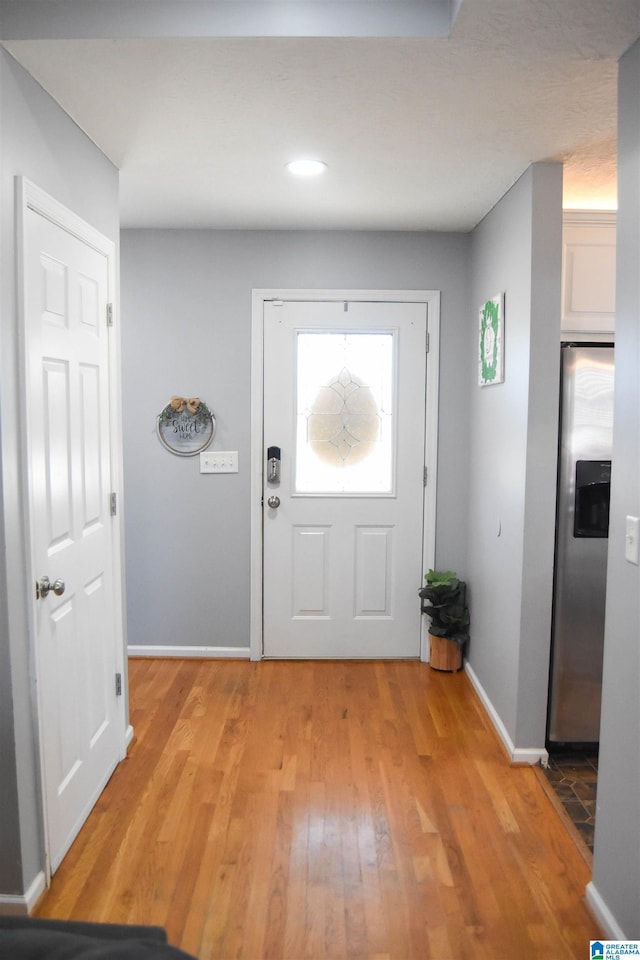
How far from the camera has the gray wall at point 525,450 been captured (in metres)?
2.59

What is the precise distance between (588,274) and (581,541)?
3.71 feet

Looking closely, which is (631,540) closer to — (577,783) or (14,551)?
(577,783)

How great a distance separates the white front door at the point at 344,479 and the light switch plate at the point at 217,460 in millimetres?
213

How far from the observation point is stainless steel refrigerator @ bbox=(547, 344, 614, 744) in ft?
8.64

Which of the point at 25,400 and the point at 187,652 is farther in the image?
the point at 187,652

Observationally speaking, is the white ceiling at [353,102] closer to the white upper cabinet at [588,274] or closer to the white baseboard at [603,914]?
the white upper cabinet at [588,274]

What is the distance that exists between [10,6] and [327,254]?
6.92 feet

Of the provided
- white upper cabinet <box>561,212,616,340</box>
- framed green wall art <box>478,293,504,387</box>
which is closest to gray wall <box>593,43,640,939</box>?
white upper cabinet <box>561,212,616,340</box>

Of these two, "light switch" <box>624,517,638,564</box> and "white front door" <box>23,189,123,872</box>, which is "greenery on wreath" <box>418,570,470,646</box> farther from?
"light switch" <box>624,517,638,564</box>

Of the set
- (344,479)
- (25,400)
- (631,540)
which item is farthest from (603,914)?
(344,479)

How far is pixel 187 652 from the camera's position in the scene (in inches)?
151

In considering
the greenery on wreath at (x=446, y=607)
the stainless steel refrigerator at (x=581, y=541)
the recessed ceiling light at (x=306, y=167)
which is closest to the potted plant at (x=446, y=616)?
the greenery on wreath at (x=446, y=607)
